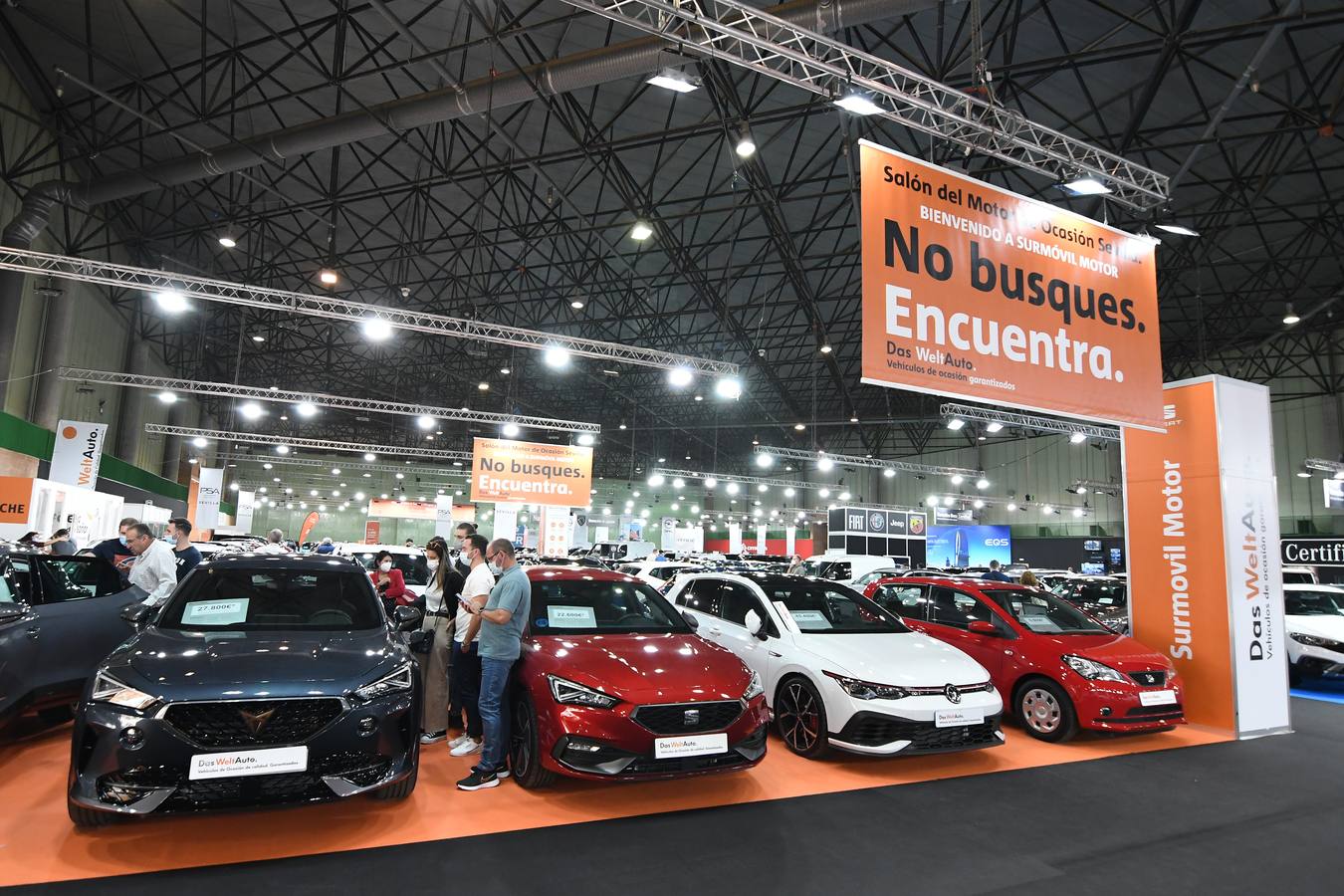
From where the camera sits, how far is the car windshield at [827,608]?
229 inches

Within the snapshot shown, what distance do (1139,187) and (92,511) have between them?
22657 mm

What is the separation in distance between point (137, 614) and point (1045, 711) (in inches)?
269

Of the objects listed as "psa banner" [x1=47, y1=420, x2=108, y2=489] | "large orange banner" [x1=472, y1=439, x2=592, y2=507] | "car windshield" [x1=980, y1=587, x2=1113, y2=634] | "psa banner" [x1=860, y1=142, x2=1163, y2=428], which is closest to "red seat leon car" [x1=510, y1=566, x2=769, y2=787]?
"psa banner" [x1=860, y1=142, x2=1163, y2=428]

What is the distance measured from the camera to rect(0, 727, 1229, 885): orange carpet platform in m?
3.30

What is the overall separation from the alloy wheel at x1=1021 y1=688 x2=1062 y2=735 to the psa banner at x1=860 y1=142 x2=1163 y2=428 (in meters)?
2.47

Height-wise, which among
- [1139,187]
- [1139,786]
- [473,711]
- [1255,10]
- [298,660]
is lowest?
[1139,786]

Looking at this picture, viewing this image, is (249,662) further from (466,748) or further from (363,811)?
(466,748)

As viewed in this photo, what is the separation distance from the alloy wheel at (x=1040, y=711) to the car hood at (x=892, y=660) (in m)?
1.23

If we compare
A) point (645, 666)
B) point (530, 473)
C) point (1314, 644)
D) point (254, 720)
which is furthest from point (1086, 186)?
point (530, 473)

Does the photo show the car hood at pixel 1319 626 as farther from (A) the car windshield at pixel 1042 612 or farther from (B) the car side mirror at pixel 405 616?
(B) the car side mirror at pixel 405 616

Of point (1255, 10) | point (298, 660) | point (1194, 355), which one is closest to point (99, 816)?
point (298, 660)

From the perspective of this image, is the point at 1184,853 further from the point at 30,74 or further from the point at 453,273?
the point at 30,74

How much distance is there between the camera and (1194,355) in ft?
85.6

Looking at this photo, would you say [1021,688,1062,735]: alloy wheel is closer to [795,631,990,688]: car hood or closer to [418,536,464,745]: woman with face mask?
[795,631,990,688]: car hood
